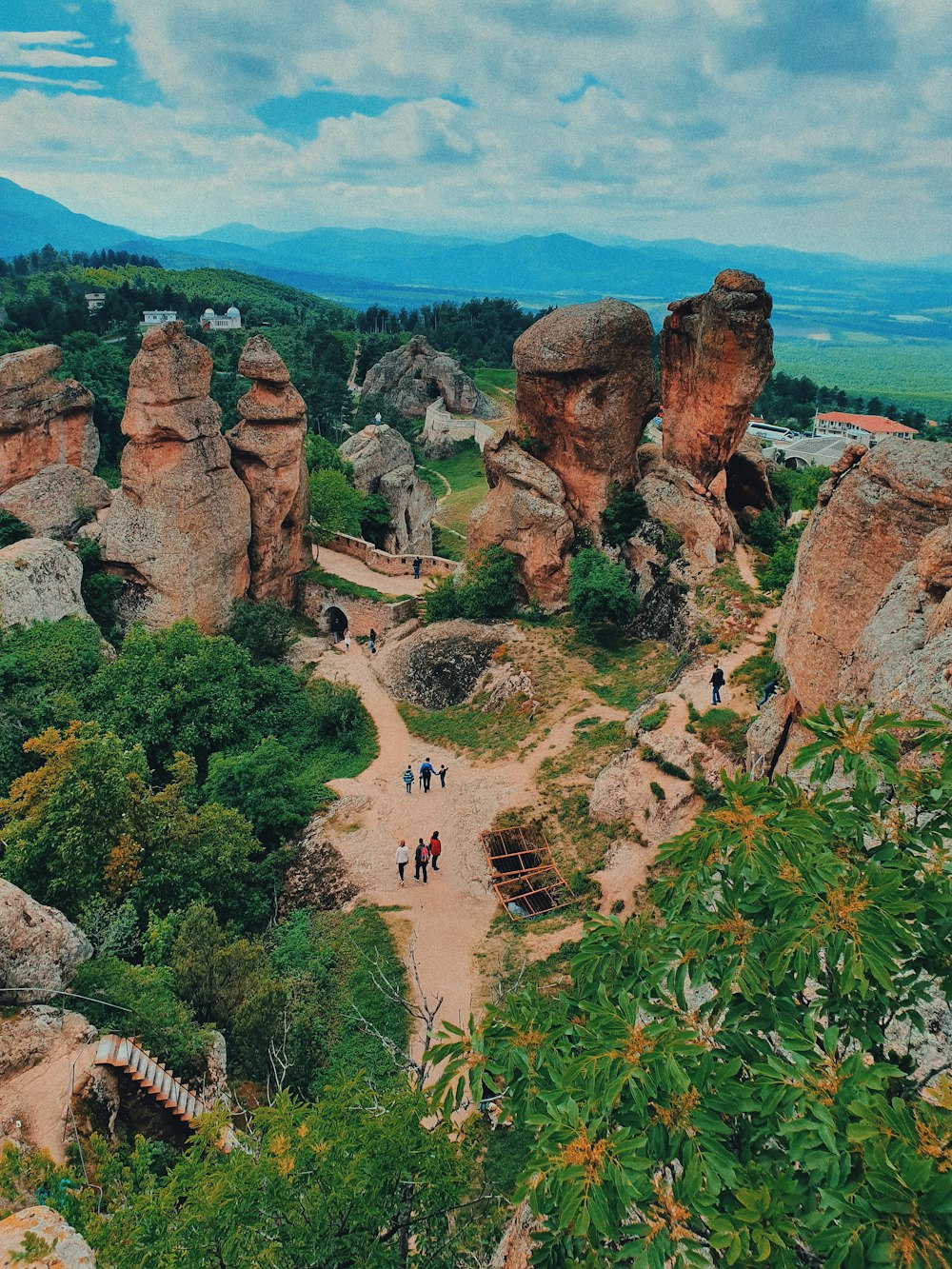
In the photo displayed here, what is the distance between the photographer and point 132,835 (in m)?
17.5

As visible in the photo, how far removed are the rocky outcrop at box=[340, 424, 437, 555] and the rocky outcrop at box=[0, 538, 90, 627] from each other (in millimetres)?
18962

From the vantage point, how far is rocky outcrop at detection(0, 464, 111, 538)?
2900 centimetres

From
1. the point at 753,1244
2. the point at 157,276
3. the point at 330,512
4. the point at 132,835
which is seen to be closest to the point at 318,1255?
the point at 753,1244

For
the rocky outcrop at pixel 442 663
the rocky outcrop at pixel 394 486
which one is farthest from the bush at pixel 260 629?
the rocky outcrop at pixel 394 486

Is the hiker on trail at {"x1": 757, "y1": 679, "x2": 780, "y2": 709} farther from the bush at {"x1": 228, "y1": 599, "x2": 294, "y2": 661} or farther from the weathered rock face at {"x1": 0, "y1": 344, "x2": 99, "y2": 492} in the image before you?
the weathered rock face at {"x1": 0, "y1": 344, "x2": 99, "y2": 492}

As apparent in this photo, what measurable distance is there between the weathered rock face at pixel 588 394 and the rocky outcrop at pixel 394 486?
54.8 feet

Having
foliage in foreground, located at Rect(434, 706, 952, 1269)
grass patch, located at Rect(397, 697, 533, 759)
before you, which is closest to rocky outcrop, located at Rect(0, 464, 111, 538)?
grass patch, located at Rect(397, 697, 533, 759)

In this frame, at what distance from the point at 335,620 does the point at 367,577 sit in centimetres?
259

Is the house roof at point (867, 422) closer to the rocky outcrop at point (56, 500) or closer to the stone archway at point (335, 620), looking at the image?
the stone archway at point (335, 620)

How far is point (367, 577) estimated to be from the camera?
35.4 m

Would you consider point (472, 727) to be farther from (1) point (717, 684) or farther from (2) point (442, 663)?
(1) point (717, 684)

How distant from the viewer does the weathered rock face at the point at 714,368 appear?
2508cm

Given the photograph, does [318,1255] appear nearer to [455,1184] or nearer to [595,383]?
[455,1184]

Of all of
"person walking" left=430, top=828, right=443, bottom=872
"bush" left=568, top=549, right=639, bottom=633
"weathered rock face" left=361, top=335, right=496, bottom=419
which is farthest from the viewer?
"weathered rock face" left=361, top=335, right=496, bottom=419
